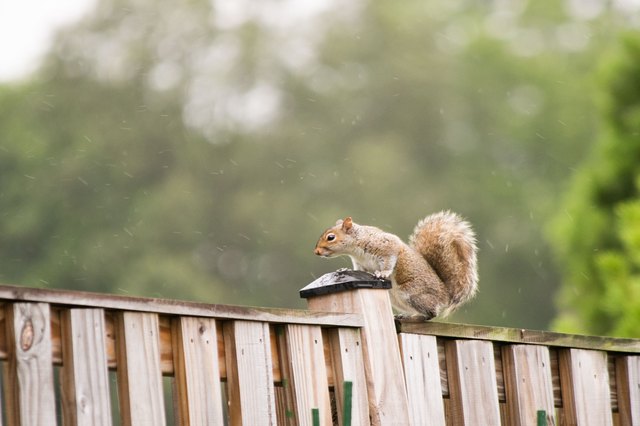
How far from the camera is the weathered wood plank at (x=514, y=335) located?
2.57 metres

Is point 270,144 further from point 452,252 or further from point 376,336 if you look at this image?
point 376,336

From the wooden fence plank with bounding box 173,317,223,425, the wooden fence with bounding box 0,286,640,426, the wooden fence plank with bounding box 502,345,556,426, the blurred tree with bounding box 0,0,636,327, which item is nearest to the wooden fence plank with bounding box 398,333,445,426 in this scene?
the wooden fence with bounding box 0,286,640,426

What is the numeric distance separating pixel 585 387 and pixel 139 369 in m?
1.39

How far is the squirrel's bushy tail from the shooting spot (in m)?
3.55

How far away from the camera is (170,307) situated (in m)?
2.04

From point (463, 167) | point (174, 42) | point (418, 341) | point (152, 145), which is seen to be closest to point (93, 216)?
point (152, 145)

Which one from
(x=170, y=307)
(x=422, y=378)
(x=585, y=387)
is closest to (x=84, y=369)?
(x=170, y=307)

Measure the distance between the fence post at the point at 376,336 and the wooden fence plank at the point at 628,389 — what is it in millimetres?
886

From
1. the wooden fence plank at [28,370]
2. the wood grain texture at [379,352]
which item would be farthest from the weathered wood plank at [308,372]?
the wooden fence plank at [28,370]

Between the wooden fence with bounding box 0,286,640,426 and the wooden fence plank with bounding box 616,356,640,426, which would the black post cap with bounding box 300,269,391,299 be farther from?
the wooden fence plank with bounding box 616,356,640,426

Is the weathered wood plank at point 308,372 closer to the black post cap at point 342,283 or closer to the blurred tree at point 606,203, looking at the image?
the black post cap at point 342,283

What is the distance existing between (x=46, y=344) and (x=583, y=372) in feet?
5.17

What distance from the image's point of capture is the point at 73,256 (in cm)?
1750

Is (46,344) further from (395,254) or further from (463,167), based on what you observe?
(463,167)
